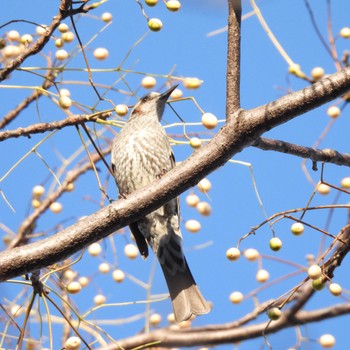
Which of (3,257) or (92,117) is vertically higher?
(92,117)

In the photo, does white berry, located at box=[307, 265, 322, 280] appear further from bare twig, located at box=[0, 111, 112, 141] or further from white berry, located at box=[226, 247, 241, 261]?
bare twig, located at box=[0, 111, 112, 141]

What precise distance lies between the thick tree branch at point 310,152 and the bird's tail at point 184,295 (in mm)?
1399

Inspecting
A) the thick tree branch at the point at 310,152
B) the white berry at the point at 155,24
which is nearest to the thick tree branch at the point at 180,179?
the thick tree branch at the point at 310,152

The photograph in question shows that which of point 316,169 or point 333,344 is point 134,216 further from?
point 333,344

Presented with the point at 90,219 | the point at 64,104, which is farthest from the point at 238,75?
the point at 64,104

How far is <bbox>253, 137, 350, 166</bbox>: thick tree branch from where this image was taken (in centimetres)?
282

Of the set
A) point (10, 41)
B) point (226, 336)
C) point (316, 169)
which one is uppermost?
point (10, 41)

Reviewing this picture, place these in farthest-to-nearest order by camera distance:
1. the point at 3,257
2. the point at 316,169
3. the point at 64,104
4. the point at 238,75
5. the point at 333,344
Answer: the point at 333,344, the point at 64,104, the point at 316,169, the point at 238,75, the point at 3,257

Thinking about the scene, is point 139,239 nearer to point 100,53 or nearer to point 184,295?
point 184,295

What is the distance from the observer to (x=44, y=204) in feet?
14.2

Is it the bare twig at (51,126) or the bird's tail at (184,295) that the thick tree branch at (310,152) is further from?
the bird's tail at (184,295)

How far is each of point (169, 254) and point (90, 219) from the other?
77.9 inches

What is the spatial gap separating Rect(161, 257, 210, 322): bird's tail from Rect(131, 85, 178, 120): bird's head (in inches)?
51.3

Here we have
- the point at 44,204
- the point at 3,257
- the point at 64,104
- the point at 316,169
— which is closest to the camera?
the point at 3,257
